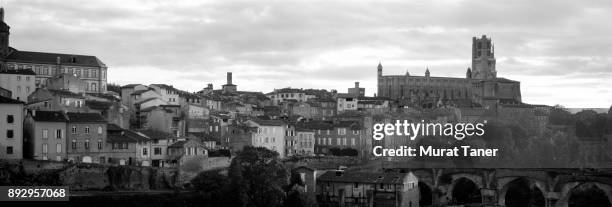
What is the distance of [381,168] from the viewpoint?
66062 millimetres

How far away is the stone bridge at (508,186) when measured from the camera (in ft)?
194

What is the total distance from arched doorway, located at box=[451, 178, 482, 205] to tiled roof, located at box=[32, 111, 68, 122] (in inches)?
1246

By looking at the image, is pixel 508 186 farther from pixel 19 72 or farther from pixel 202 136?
pixel 19 72

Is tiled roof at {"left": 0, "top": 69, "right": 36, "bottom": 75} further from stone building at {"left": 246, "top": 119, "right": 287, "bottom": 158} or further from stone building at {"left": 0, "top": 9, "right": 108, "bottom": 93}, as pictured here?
stone building at {"left": 246, "top": 119, "right": 287, "bottom": 158}

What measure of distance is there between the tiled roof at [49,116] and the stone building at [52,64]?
15600mm

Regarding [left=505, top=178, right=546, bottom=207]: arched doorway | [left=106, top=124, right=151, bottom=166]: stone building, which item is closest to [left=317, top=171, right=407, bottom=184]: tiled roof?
[left=106, top=124, right=151, bottom=166]: stone building

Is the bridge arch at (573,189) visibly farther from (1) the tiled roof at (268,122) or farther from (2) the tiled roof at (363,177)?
(1) the tiled roof at (268,122)

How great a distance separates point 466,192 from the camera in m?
66.2

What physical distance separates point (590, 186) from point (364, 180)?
1712 cm

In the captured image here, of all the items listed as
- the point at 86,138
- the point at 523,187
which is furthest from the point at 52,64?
the point at 523,187

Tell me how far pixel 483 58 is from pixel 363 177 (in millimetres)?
100961

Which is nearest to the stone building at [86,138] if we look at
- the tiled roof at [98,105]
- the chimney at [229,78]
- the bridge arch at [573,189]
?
the tiled roof at [98,105]

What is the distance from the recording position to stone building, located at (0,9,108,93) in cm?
6284

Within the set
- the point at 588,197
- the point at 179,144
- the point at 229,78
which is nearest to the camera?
the point at 179,144
